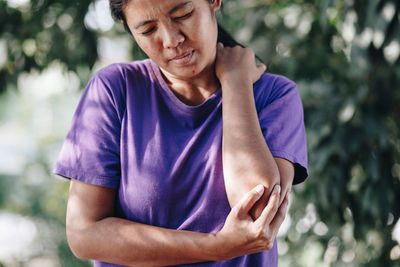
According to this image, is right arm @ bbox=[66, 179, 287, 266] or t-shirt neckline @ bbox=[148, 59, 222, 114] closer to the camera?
right arm @ bbox=[66, 179, 287, 266]

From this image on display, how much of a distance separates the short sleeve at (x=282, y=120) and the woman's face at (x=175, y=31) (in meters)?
0.17

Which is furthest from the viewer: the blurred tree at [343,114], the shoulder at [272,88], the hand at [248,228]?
the blurred tree at [343,114]

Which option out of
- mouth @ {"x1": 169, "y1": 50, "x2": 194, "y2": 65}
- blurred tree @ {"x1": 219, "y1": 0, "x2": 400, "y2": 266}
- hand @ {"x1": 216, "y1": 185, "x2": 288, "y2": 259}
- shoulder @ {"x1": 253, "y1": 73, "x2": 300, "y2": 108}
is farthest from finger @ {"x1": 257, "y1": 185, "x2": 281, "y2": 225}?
blurred tree @ {"x1": 219, "y1": 0, "x2": 400, "y2": 266}

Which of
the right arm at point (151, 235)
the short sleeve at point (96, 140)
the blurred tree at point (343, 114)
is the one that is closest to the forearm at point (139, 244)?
the right arm at point (151, 235)

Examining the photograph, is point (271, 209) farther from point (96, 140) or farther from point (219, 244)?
point (96, 140)

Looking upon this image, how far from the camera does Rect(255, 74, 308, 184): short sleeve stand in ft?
3.77

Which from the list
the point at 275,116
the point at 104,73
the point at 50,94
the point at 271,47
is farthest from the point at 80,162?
the point at 50,94

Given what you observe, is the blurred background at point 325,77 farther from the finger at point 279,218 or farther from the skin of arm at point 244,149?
the finger at point 279,218

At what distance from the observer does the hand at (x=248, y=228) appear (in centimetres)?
101

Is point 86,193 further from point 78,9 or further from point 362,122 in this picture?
point 78,9

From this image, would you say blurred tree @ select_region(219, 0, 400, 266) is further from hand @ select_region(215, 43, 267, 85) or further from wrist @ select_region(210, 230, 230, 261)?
wrist @ select_region(210, 230, 230, 261)

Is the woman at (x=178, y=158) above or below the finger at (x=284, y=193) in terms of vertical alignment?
above

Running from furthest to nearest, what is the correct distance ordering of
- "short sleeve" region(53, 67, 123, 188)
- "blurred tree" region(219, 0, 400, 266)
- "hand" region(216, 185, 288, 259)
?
"blurred tree" region(219, 0, 400, 266), "short sleeve" region(53, 67, 123, 188), "hand" region(216, 185, 288, 259)

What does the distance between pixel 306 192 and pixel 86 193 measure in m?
1.59
